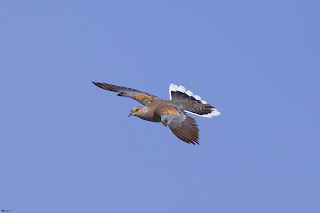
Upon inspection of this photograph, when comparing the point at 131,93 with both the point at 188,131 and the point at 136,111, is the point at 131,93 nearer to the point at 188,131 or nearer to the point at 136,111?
the point at 136,111

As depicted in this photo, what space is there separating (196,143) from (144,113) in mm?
3362

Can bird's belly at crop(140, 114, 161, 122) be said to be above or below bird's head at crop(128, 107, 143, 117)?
below

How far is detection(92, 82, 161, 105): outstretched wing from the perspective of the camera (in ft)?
79.7

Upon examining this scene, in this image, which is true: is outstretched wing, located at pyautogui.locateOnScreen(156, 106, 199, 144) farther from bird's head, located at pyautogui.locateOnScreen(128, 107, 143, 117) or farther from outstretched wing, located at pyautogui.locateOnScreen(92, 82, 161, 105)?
outstretched wing, located at pyautogui.locateOnScreen(92, 82, 161, 105)

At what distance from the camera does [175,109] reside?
71.7 ft

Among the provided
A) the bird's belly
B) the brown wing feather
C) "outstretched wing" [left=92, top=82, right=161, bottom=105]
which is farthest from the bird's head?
the brown wing feather

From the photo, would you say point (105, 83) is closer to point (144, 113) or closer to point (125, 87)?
point (125, 87)

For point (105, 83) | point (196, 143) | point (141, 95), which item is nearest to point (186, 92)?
point (141, 95)

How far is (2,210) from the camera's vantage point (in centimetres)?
2091

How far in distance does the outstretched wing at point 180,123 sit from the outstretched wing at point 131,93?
2177 mm

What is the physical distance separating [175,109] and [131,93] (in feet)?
13.2

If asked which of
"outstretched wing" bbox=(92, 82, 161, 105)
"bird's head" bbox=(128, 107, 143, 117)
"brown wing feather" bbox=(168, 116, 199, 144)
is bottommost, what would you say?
"brown wing feather" bbox=(168, 116, 199, 144)

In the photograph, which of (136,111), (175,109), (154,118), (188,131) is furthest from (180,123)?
(136,111)

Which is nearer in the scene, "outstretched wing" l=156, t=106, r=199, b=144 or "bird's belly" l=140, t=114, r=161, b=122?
"outstretched wing" l=156, t=106, r=199, b=144
